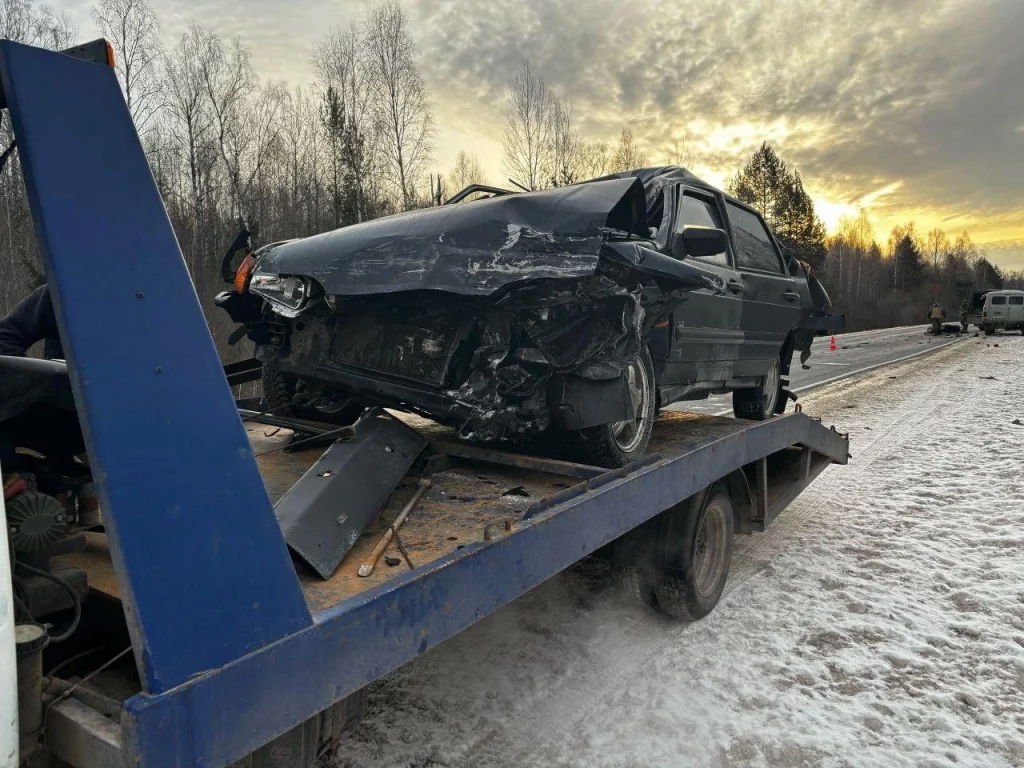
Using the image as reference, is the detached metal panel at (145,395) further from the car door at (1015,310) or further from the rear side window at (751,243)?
the car door at (1015,310)

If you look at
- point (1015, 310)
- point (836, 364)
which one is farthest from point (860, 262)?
point (836, 364)

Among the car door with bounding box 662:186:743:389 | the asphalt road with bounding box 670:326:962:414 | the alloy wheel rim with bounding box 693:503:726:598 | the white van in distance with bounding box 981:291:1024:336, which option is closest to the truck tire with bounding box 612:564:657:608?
the alloy wheel rim with bounding box 693:503:726:598

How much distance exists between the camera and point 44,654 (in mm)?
1584

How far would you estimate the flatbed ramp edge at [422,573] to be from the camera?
1324 millimetres

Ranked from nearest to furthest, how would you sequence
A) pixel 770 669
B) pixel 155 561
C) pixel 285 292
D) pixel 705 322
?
pixel 155 561, pixel 285 292, pixel 770 669, pixel 705 322

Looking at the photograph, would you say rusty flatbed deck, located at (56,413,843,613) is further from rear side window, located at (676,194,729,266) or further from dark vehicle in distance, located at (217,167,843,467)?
rear side window, located at (676,194,729,266)

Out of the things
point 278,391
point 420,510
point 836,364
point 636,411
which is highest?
point 278,391

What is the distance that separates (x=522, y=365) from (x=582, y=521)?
0.71m

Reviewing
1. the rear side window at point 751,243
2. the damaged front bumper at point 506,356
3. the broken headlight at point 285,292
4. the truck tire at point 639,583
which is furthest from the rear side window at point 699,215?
the broken headlight at point 285,292

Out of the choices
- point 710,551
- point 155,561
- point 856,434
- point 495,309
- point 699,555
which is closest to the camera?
point 155,561

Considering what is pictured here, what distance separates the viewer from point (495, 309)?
106 inches

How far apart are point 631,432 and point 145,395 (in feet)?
7.83

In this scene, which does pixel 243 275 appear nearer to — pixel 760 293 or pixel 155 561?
pixel 155 561

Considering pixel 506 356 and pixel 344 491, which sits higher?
pixel 506 356
